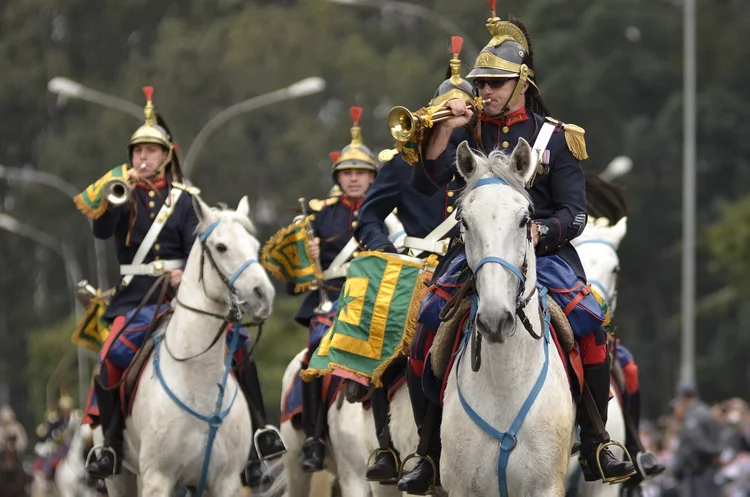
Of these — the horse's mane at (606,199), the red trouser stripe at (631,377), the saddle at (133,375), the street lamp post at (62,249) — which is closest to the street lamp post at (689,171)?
the horse's mane at (606,199)

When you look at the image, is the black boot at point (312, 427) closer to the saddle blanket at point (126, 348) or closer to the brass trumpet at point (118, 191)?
the saddle blanket at point (126, 348)

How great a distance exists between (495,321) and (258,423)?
618cm

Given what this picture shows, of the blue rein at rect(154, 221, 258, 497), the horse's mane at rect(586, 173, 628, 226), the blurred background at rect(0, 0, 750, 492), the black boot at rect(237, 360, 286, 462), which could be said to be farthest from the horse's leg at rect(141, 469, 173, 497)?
the blurred background at rect(0, 0, 750, 492)

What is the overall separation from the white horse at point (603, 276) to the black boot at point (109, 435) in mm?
3661

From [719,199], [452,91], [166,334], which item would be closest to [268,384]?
[719,199]

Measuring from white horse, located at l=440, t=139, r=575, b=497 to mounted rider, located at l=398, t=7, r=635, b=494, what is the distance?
Result: 550mm

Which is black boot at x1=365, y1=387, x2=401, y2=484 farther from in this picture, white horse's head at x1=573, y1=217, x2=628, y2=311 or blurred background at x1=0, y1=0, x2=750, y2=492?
blurred background at x1=0, y1=0, x2=750, y2=492

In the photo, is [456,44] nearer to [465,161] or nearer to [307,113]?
[465,161]

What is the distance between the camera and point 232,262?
539 inches

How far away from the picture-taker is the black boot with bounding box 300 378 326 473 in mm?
14898

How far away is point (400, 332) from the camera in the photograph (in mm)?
12102

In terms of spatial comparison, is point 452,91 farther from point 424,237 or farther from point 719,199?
point 719,199

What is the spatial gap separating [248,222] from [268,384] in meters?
32.0

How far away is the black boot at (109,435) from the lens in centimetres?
1451
